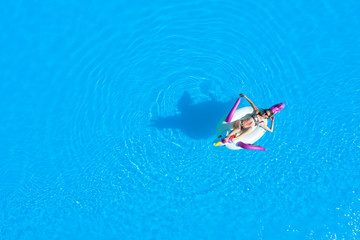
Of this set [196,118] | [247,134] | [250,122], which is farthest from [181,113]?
[250,122]

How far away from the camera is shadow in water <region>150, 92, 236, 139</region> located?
18.3ft

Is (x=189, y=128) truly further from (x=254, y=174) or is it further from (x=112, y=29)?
(x=112, y=29)

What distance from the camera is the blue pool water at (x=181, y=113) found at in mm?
5590

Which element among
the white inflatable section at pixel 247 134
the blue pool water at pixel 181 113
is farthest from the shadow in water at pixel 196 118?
the white inflatable section at pixel 247 134

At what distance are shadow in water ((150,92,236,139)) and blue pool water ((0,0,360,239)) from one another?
0.02 m

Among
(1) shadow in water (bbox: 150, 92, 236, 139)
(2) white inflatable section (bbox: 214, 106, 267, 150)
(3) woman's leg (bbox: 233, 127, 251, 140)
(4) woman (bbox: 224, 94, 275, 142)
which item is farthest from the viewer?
(1) shadow in water (bbox: 150, 92, 236, 139)

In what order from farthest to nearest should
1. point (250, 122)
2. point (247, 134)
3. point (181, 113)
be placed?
1. point (181, 113)
2. point (247, 134)
3. point (250, 122)

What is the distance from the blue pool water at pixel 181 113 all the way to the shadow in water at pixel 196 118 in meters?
0.02

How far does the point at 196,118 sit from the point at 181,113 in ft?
0.89

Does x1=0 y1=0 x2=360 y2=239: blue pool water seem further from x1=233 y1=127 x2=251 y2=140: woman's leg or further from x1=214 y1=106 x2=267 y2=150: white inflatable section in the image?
x1=233 y1=127 x2=251 y2=140: woman's leg

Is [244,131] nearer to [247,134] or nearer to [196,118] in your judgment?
[247,134]

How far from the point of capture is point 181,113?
5602mm

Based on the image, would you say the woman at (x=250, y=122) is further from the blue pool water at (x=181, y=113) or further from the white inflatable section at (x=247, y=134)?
the blue pool water at (x=181, y=113)

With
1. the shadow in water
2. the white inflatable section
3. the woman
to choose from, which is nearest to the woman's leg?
the woman
